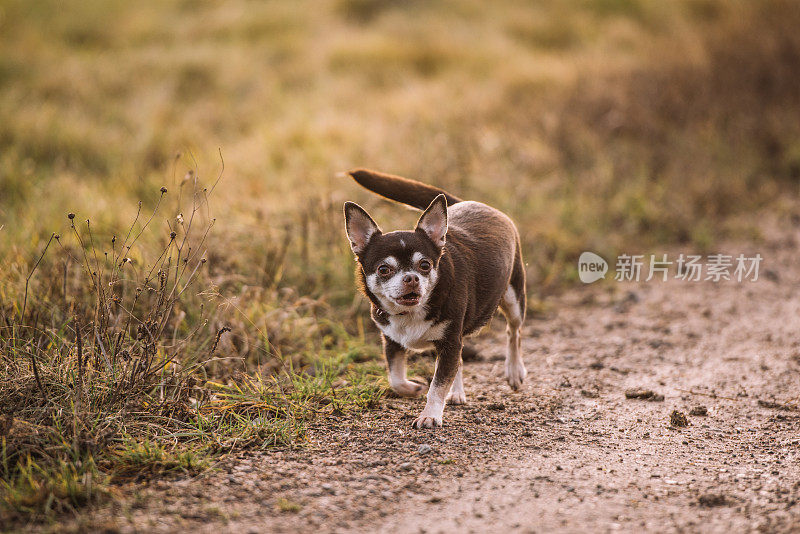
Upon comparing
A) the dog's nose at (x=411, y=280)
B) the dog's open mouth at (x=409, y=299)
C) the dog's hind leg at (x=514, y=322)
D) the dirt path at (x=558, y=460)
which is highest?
the dog's nose at (x=411, y=280)

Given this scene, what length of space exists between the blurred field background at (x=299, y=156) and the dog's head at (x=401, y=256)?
2.66 feet

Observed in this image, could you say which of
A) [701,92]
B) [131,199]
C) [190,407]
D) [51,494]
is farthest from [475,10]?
[51,494]

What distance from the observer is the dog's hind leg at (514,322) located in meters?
4.66

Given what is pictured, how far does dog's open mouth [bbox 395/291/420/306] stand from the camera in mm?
3721

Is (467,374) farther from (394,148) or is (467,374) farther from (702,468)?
(394,148)

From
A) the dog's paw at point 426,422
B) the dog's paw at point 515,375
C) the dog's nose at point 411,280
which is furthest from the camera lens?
the dog's paw at point 515,375

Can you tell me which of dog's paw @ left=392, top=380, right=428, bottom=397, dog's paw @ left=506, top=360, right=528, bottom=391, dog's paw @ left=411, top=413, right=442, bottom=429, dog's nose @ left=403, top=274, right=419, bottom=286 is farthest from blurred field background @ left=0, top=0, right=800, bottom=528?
dog's nose @ left=403, top=274, right=419, bottom=286

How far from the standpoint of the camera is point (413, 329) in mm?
3963

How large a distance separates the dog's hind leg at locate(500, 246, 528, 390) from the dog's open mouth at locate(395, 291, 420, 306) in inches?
39.7

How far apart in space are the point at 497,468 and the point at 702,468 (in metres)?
0.96

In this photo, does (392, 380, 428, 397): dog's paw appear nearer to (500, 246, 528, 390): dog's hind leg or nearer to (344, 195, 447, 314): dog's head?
(344, 195, 447, 314): dog's head

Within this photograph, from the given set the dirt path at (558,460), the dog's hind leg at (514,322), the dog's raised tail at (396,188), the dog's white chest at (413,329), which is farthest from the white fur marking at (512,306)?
the dog's white chest at (413,329)

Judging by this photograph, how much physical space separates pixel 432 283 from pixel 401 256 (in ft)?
0.68

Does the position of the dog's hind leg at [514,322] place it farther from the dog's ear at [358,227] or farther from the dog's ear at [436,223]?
the dog's ear at [358,227]
